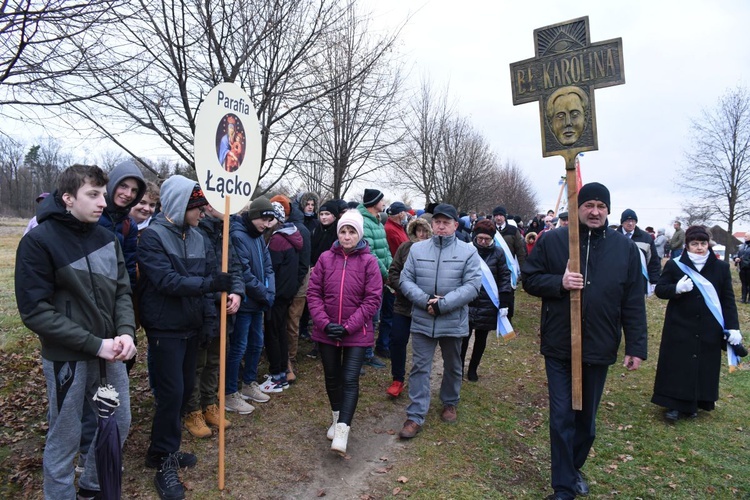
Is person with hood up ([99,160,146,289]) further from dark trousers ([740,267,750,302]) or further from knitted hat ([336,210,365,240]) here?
dark trousers ([740,267,750,302])

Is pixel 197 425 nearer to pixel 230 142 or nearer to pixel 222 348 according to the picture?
pixel 222 348

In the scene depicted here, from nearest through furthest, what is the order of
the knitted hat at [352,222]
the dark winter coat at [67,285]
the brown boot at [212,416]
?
the dark winter coat at [67,285] < the knitted hat at [352,222] < the brown boot at [212,416]

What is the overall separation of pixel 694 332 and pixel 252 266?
16.4 ft

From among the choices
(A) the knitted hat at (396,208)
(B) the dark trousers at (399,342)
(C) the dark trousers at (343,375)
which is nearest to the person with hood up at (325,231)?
(A) the knitted hat at (396,208)

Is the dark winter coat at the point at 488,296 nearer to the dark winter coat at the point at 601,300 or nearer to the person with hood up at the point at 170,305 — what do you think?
the dark winter coat at the point at 601,300

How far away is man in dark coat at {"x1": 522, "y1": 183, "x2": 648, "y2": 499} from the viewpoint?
3.69 metres

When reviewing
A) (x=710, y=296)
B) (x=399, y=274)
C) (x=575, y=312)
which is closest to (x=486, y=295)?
(x=399, y=274)

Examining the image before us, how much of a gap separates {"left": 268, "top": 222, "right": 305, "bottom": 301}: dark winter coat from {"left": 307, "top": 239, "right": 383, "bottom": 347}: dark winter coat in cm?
127

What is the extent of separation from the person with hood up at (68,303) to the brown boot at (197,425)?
1.38 m

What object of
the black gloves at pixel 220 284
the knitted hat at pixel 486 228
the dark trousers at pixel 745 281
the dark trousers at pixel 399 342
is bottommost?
the dark trousers at pixel 745 281

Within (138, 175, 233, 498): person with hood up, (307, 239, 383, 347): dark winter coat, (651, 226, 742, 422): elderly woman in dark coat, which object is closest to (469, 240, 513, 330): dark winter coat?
(651, 226, 742, 422): elderly woman in dark coat

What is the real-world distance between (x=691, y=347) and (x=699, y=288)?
68 centimetres

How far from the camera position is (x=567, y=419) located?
373 centimetres

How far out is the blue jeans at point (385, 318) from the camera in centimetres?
730
